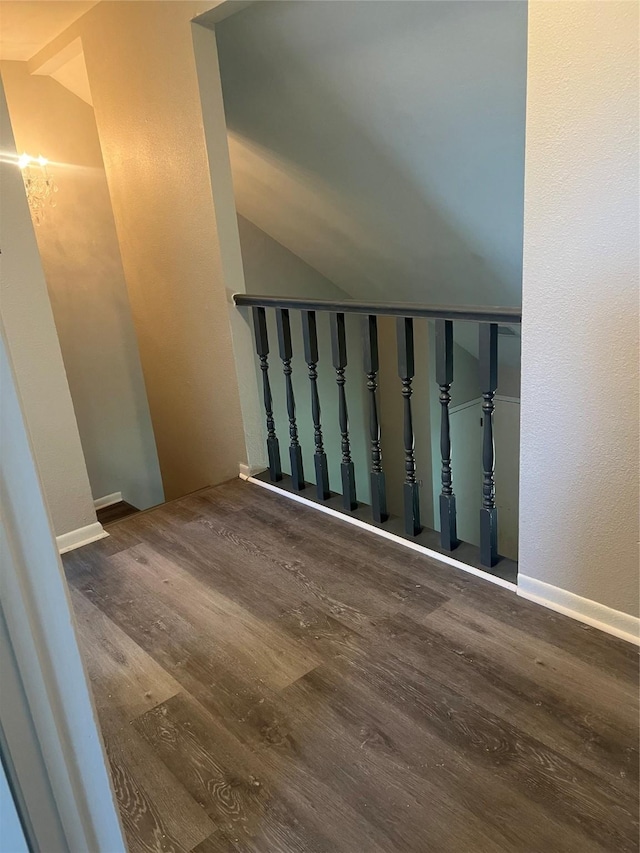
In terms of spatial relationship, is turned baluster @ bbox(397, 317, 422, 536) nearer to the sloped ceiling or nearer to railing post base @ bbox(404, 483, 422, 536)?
railing post base @ bbox(404, 483, 422, 536)

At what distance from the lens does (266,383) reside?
294 cm

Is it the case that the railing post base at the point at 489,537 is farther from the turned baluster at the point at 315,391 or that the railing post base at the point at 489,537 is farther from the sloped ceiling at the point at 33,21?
the sloped ceiling at the point at 33,21

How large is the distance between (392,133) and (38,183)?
2360 mm

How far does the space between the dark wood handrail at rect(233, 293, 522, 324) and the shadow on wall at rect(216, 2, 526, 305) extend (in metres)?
A: 1.02

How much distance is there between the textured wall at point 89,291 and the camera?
399 centimetres

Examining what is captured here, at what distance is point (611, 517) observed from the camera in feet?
5.54

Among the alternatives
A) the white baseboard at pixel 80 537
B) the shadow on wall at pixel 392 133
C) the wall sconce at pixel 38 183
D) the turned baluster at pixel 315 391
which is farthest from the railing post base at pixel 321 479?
the wall sconce at pixel 38 183

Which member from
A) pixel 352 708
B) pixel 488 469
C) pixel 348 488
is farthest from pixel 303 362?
pixel 352 708

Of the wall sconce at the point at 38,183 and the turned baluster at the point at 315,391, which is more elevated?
the wall sconce at the point at 38,183

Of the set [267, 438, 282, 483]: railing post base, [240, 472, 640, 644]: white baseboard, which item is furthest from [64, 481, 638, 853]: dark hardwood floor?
[267, 438, 282, 483]: railing post base

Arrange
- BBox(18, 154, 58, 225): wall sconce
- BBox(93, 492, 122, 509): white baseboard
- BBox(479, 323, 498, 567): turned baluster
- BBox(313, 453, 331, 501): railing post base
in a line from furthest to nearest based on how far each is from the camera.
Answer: BBox(93, 492, 122, 509): white baseboard → BBox(18, 154, 58, 225): wall sconce → BBox(313, 453, 331, 501): railing post base → BBox(479, 323, 498, 567): turned baluster

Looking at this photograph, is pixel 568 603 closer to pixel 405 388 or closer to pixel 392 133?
pixel 405 388

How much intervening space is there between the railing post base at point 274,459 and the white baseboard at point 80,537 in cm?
80

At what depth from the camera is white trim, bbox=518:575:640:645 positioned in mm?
1724
